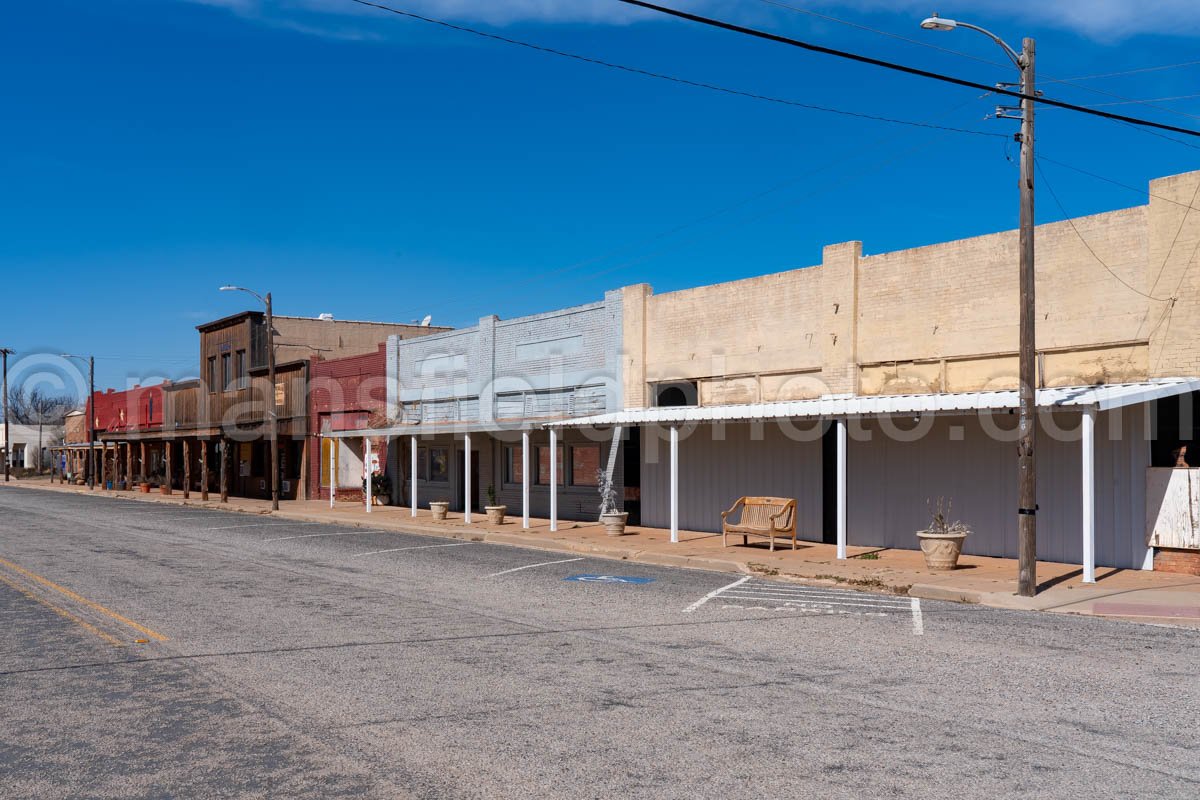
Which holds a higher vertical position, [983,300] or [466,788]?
[983,300]

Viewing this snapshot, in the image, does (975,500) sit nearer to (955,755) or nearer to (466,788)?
(955,755)

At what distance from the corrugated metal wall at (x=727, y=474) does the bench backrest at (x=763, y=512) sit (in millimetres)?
1221

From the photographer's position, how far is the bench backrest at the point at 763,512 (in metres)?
19.6

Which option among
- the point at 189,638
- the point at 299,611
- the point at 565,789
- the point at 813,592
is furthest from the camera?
the point at 813,592

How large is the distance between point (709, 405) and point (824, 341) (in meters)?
3.55

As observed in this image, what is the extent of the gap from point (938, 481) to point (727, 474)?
5443mm

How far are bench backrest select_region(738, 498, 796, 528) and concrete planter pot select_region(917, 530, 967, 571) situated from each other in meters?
3.73

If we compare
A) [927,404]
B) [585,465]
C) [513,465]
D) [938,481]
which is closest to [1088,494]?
[927,404]

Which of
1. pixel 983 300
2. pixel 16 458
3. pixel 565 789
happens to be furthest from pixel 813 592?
pixel 16 458

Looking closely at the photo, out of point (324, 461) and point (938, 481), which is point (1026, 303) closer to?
point (938, 481)

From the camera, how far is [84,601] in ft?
42.1

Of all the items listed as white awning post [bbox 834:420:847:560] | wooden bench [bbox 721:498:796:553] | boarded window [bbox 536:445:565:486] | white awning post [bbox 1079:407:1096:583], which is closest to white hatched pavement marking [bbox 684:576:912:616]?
white awning post [bbox 834:420:847:560]

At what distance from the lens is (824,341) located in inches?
811

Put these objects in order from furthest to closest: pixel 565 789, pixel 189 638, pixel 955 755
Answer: pixel 189 638, pixel 955 755, pixel 565 789
